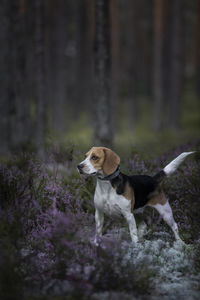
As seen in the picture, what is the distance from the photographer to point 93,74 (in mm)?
10461

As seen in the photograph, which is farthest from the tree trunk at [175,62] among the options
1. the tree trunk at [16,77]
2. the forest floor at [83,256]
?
the forest floor at [83,256]

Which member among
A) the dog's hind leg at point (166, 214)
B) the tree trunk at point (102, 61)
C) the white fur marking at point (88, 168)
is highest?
the tree trunk at point (102, 61)

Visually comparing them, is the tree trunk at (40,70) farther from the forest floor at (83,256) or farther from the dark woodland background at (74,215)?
the forest floor at (83,256)

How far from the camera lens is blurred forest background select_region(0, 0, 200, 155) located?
1082cm

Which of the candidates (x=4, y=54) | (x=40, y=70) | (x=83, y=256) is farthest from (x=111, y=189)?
(x=4, y=54)

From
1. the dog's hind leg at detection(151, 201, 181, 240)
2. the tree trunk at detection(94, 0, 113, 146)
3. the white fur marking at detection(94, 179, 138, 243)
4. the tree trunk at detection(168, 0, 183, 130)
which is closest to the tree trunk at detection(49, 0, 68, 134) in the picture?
the tree trunk at detection(168, 0, 183, 130)

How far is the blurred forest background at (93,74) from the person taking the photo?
35.5 feet

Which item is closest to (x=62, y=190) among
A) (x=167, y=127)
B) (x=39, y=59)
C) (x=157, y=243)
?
(x=157, y=243)

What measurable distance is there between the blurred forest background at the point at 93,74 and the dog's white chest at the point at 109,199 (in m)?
2.95

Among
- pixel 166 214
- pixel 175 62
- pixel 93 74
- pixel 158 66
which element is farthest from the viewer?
pixel 158 66

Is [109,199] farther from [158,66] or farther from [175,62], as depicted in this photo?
[158,66]

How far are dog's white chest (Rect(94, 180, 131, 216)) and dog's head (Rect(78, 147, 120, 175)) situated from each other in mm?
178

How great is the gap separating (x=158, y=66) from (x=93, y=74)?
1588cm

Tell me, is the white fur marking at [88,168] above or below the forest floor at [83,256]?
above
